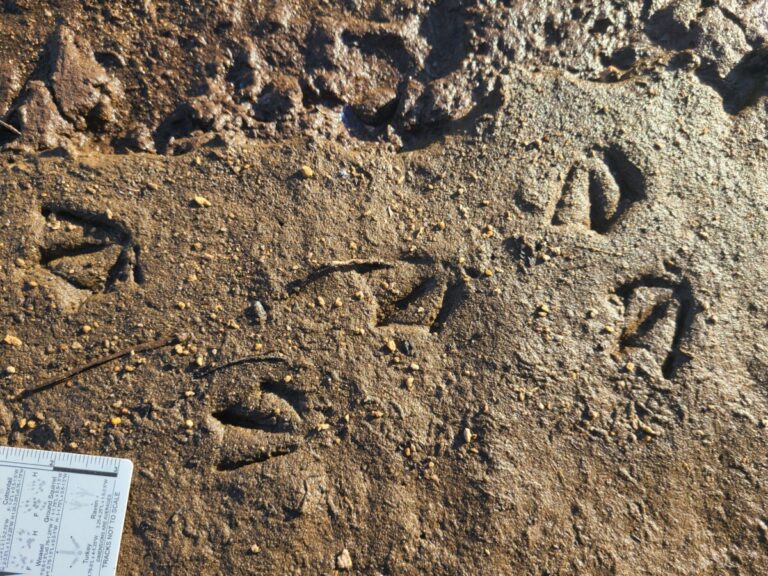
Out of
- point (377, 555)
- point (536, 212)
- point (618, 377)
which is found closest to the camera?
point (377, 555)

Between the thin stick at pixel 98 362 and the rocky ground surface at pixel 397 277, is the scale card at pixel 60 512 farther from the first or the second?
the thin stick at pixel 98 362

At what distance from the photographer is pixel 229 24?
7.97ft

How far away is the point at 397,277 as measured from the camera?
2172mm

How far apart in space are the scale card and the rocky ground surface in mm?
63

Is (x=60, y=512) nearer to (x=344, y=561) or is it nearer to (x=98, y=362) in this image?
(x=98, y=362)

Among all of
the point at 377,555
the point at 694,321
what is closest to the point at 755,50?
the point at 694,321

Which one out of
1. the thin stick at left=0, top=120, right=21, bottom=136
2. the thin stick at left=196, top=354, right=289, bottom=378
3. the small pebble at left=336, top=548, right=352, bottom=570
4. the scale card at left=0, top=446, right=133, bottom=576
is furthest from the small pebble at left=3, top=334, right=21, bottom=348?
the small pebble at left=336, top=548, right=352, bottom=570

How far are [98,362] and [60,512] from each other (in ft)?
1.58

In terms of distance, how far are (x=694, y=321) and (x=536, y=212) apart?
2.35 feet

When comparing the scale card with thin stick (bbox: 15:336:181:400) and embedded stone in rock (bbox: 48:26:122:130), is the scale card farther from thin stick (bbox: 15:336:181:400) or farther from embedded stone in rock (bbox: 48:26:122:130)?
embedded stone in rock (bbox: 48:26:122:130)

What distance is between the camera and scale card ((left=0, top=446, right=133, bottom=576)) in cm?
177

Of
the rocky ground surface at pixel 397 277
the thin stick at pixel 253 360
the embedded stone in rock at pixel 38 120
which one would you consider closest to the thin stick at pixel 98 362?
the rocky ground surface at pixel 397 277

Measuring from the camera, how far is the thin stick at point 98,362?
1.95 m

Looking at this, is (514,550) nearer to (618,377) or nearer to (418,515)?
(418,515)
